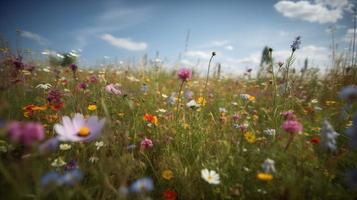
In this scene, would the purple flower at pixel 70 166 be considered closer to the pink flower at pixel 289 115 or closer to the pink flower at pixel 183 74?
the pink flower at pixel 183 74

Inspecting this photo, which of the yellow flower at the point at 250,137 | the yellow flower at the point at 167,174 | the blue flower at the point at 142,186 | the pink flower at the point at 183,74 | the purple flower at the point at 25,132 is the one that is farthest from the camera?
the pink flower at the point at 183,74

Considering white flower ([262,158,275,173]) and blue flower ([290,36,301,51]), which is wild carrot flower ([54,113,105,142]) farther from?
blue flower ([290,36,301,51])

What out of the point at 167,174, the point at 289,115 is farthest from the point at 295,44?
the point at 167,174

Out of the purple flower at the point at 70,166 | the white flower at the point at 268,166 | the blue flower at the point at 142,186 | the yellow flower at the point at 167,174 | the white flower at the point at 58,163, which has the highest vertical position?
the white flower at the point at 268,166

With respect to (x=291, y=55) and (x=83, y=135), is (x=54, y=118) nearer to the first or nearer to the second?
(x=83, y=135)

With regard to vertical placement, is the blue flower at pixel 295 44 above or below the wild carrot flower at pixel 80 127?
above

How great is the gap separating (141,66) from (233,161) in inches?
201

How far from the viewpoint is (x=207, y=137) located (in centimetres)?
199

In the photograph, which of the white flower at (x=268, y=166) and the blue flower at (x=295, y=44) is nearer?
the white flower at (x=268, y=166)

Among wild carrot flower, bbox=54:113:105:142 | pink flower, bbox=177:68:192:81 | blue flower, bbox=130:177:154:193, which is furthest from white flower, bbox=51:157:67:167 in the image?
pink flower, bbox=177:68:192:81

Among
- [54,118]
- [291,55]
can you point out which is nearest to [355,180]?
[291,55]

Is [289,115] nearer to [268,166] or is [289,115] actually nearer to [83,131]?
[268,166]

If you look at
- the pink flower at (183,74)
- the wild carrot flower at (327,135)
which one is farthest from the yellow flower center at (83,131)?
the wild carrot flower at (327,135)

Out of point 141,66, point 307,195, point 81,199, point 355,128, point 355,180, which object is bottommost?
point 81,199
